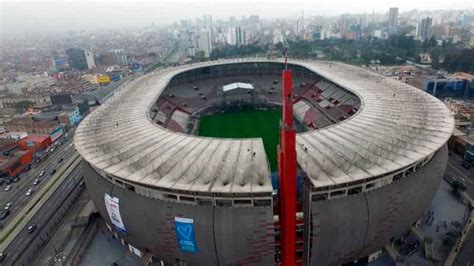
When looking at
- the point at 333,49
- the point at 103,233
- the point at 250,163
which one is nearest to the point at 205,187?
the point at 250,163

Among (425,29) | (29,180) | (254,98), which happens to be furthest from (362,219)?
(425,29)

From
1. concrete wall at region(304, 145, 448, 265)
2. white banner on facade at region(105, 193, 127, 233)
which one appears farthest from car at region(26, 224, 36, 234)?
concrete wall at region(304, 145, 448, 265)

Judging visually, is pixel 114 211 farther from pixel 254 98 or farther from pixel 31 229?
pixel 254 98

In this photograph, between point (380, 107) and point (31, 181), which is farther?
point (31, 181)

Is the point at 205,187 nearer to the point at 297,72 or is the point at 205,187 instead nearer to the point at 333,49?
the point at 297,72

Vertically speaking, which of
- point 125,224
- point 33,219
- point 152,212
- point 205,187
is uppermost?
point 205,187

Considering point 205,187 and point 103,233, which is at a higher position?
point 205,187

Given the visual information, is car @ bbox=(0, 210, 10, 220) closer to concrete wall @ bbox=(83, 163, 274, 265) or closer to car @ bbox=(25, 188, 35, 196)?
car @ bbox=(25, 188, 35, 196)
